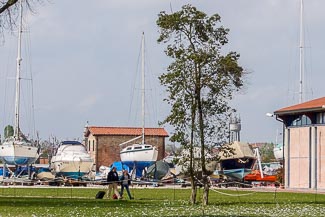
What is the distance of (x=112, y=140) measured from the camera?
118m

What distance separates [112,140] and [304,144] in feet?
178

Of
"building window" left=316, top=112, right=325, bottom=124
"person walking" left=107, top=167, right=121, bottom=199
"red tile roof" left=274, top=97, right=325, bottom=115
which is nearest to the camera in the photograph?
"person walking" left=107, top=167, right=121, bottom=199

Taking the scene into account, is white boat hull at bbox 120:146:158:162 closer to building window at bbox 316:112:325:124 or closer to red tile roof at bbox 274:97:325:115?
red tile roof at bbox 274:97:325:115

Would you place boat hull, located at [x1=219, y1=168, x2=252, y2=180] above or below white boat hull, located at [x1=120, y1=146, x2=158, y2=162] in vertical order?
below

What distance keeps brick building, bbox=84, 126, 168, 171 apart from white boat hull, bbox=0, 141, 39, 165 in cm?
2561

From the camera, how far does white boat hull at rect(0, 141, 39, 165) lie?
89.5 m

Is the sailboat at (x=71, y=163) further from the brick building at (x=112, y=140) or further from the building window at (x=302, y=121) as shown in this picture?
the building window at (x=302, y=121)

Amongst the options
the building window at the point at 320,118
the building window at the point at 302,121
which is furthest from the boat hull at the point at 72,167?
the building window at the point at 320,118

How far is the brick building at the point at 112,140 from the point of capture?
11719 centimetres

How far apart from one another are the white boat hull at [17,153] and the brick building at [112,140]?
84.0ft

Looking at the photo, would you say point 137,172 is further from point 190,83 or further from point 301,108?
point 190,83

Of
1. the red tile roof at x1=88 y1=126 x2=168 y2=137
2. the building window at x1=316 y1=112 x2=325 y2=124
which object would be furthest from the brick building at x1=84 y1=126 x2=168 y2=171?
the building window at x1=316 y1=112 x2=325 y2=124

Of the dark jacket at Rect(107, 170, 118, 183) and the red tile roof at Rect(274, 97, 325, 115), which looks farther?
the red tile roof at Rect(274, 97, 325, 115)

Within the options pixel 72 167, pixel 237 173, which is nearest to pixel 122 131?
pixel 72 167
